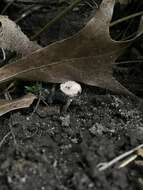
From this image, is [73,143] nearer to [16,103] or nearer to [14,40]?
[16,103]

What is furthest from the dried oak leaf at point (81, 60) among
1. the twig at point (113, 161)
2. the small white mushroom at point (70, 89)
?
the twig at point (113, 161)

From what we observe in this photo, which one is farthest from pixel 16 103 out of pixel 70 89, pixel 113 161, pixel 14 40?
pixel 113 161

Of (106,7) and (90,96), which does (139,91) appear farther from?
→ (106,7)

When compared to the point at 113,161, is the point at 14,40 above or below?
above

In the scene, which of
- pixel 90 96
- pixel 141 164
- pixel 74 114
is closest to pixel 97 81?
pixel 90 96

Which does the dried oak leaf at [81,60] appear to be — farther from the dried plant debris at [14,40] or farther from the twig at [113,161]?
the twig at [113,161]

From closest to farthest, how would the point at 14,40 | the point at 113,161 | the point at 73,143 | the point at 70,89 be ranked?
the point at 113,161
the point at 73,143
the point at 70,89
the point at 14,40
